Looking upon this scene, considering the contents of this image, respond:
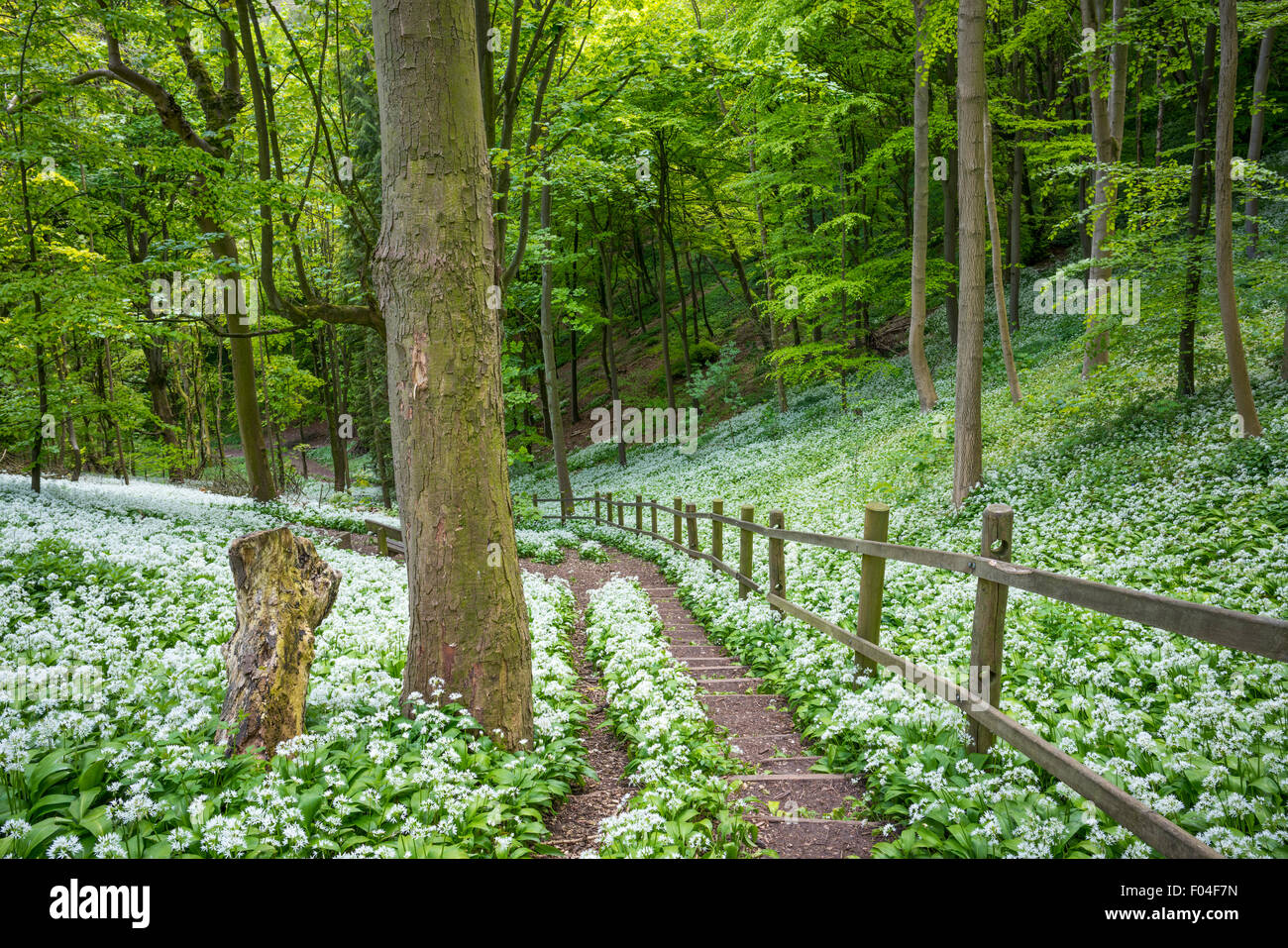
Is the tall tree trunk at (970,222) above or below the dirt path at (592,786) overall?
above

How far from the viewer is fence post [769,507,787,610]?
7.46 meters

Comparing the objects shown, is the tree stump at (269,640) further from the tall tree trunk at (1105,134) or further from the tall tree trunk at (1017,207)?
the tall tree trunk at (1017,207)

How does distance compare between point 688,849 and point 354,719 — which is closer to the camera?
point 688,849

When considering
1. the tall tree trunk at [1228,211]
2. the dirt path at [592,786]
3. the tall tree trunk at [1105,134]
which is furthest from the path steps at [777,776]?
the tall tree trunk at [1105,134]

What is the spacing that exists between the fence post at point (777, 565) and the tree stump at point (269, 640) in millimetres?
4691

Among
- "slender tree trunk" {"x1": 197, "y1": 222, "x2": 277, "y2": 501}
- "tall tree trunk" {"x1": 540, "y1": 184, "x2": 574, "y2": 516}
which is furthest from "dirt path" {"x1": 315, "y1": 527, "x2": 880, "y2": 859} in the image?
Result: "tall tree trunk" {"x1": 540, "y1": 184, "x2": 574, "y2": 516}

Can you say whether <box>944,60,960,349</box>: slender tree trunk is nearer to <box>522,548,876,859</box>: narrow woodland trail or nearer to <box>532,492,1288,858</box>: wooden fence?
<box>532,492,1288,858</box>: wooden fence

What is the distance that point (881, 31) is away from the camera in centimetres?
2147

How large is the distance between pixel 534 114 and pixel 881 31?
1706 cm

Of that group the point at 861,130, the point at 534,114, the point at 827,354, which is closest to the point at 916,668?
the point at 534,114

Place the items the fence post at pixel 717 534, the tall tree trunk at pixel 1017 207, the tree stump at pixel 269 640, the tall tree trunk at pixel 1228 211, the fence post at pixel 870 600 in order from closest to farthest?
the tree stump at pixel 269 640 < the fence post at pixel 870 600 < the tall tree trunk at pixel 1228 211 < the fence post at pixel 717 534 < the tall tree trunk at pixel 1017 207

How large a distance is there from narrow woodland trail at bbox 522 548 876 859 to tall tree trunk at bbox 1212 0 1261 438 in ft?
24.5

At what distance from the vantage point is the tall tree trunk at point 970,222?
9.77 meters
